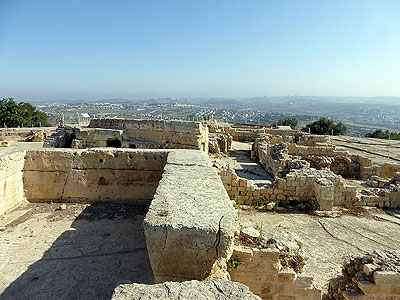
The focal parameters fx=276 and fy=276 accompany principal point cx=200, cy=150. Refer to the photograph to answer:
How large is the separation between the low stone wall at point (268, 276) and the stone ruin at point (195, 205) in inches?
0.5

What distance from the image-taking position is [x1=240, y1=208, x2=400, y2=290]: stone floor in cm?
545

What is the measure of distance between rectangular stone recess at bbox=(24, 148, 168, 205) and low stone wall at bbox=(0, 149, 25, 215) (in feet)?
0.45

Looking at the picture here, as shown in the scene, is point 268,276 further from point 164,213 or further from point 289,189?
point 289,189

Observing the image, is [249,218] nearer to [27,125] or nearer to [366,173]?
[366,173]

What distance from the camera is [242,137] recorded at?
80.7ft

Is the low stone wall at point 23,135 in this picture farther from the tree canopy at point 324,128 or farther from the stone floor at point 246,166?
the tree canopy at point 324,128

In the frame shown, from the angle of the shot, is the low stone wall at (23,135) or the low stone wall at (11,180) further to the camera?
the low stone wall at (23,135)

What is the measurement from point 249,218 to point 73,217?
4.58 meters

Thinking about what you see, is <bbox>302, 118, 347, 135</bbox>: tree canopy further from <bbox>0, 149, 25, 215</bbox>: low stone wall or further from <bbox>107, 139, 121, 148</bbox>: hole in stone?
<bbox>0, 149, 25, 215</bbox>: low stone wall

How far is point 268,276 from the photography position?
365 centimetres

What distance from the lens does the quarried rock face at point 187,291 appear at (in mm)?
1934

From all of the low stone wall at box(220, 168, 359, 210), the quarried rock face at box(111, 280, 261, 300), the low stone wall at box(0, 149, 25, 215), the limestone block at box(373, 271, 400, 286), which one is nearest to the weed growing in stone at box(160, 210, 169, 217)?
the quarried rock face at box(111, 280, 261, 300)

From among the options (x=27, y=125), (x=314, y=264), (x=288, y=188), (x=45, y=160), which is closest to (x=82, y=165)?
(x=45, y=160)

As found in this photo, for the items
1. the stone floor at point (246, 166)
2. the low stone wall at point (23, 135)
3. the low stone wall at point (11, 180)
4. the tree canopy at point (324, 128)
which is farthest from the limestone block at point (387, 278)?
the tree canopy at point (324, 128)
